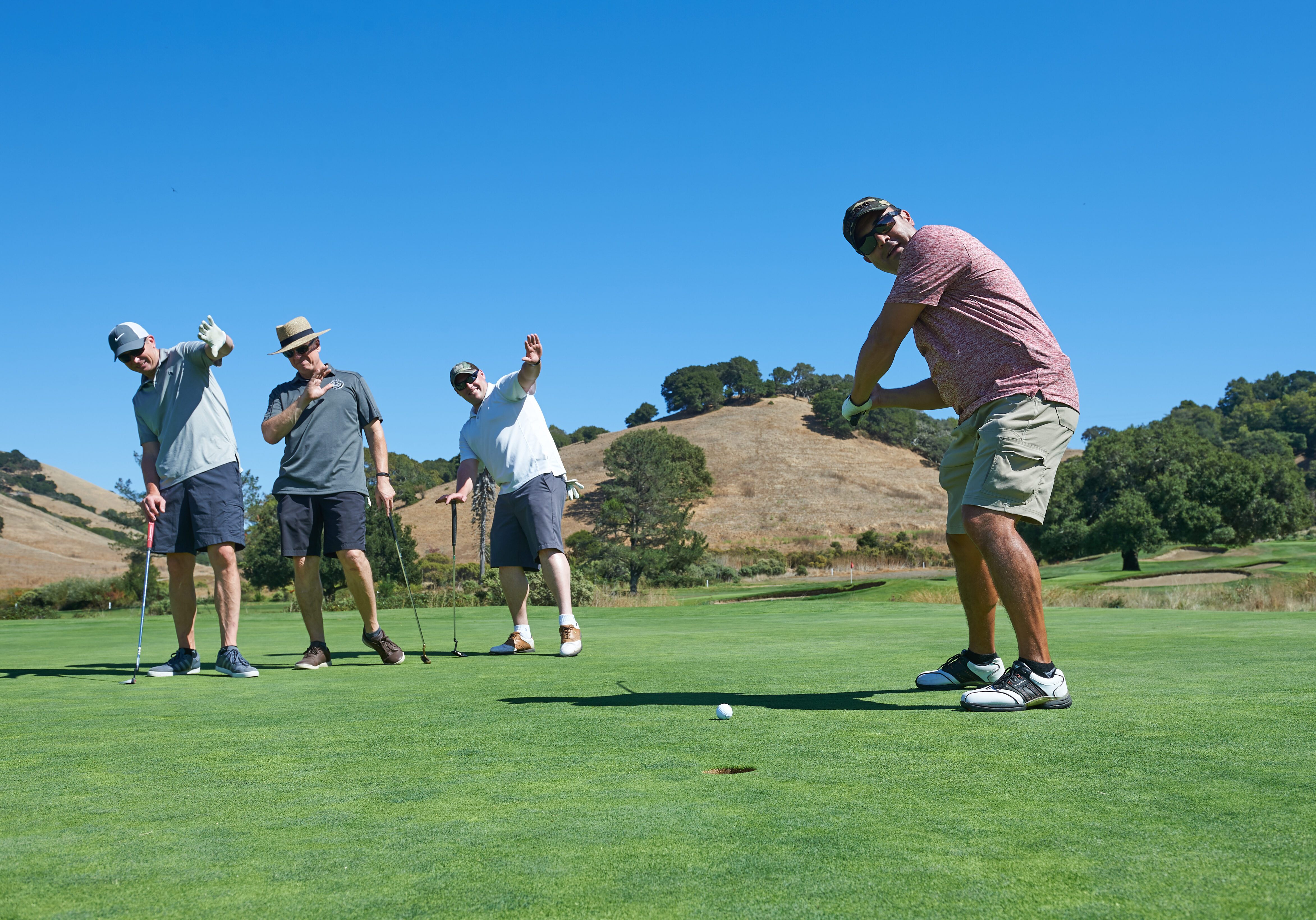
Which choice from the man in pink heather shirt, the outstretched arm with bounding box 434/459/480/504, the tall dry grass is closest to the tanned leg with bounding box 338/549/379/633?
the outstretched arm with bounding box 434/459/480/504

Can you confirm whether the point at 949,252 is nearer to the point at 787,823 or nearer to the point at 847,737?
the point at 847,737

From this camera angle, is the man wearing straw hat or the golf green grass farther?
the man wearing straw hat

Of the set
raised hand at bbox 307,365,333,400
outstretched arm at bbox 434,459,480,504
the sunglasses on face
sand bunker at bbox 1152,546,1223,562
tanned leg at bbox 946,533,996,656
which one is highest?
the sunglasses on face

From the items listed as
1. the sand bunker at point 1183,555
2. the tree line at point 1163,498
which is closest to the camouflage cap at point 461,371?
the tree line at point 1163,498

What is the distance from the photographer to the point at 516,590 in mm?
7418

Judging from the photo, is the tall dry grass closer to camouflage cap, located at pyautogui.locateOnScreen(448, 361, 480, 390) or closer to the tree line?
camouflage cap, located at pyautogui.locateOnScreen(448, 361, 480, 390)

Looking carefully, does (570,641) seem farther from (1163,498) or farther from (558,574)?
(1163,498)

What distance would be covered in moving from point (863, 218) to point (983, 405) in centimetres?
97

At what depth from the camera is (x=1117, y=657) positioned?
17.8 feet

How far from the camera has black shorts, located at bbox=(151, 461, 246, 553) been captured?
20.7ft

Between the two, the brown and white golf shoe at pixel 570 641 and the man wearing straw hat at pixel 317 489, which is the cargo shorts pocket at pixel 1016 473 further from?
the man wearing straw hat at pixel 317 489

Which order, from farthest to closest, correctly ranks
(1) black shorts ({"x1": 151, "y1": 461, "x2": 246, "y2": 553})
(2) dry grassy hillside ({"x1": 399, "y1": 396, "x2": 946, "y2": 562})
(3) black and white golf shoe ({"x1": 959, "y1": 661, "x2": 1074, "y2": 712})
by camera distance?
(2) dry grassy hillside ({"x1": 399, "y1": 396, "x2": 946, "y2": 562})
(1) black shorts ({"x1": 151, "y1": 461, "x2": 246, "y2": 553})
(3) black and white golf shoe ({"x1": 959, "y1": 661, "x2": 1074, "y2": 712})

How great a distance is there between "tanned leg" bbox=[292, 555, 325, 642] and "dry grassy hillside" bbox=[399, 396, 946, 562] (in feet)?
200

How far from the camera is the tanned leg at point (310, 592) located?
6.54 metres
